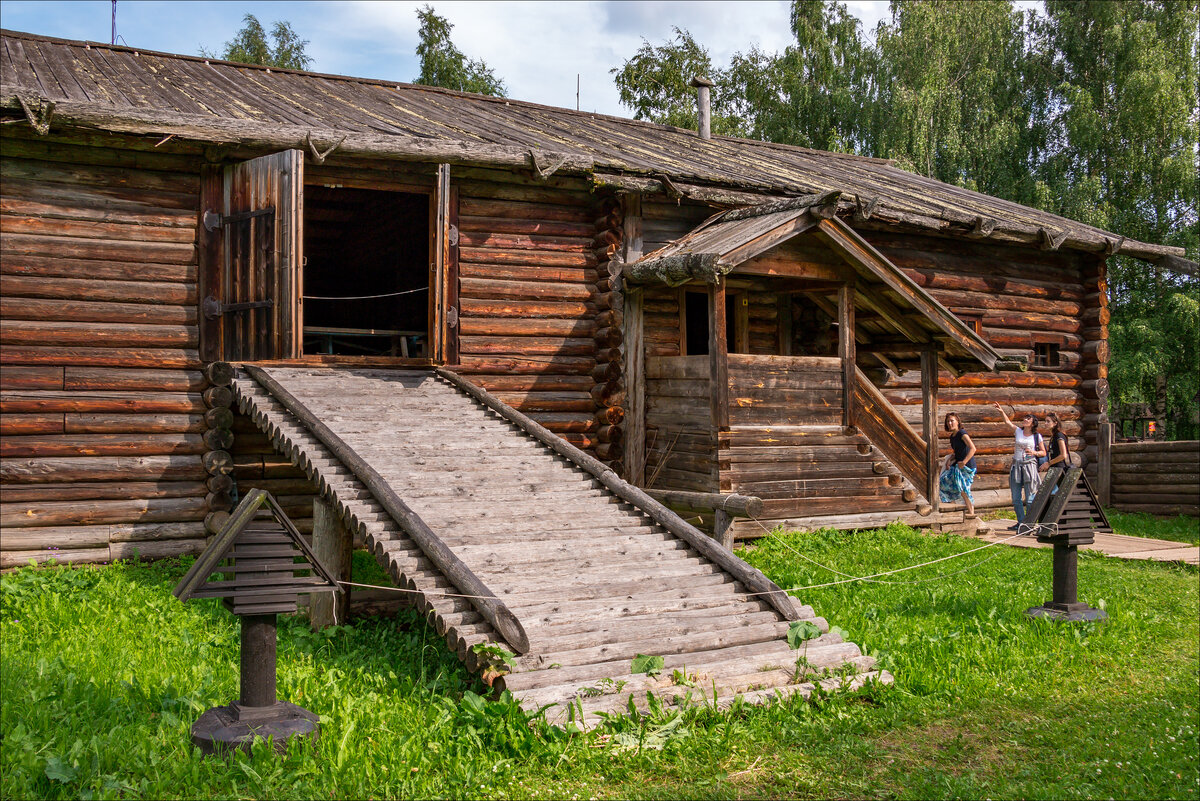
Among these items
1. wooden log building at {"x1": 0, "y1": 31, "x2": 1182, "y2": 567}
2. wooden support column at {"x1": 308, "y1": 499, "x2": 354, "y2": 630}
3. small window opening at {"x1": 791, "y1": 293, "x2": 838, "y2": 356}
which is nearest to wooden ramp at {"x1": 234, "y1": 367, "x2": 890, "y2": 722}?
wooden support column at {"x1": 308, "y1": 499, "x2": 354, "y2": 630}

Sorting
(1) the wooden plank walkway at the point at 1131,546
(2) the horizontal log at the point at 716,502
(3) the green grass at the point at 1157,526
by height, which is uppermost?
(2) the horizontal log at the point at 716,502

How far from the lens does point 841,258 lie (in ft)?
37.4

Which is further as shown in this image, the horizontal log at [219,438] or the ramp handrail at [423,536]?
the horizontal log at [219,438]

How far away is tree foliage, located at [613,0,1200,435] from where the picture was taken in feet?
81.0

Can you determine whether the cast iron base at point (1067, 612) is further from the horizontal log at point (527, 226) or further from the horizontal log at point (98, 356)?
the horizontal log at point (98, 356)

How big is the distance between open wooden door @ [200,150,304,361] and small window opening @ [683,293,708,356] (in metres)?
5.95

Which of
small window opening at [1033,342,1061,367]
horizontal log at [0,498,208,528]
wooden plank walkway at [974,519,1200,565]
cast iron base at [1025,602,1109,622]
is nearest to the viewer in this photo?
cast iron base at [1025,602,1109,622]

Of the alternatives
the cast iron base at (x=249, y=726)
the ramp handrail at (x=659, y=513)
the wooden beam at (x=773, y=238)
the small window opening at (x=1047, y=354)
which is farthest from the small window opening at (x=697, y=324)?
the cast iron base at (x=249, y=726)

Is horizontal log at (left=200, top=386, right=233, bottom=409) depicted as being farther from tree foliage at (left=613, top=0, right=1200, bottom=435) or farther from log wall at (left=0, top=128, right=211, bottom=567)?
tree foliage at (left=613, top=0, right=1200, bottom=435)

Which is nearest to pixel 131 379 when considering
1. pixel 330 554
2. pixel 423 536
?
pixel 330 554

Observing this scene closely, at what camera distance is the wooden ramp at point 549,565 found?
573cm

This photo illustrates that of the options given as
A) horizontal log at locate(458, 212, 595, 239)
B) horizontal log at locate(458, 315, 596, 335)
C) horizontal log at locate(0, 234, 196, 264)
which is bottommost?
horizontal log at locate(458, 315, 596, 335)

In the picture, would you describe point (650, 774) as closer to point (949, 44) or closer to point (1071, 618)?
point (1071, 618)

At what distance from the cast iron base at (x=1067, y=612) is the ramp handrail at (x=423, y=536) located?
4450 mm
